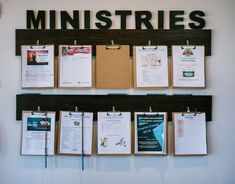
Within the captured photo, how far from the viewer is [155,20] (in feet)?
7.92

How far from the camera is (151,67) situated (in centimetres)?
237

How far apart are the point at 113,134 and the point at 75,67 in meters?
0.61

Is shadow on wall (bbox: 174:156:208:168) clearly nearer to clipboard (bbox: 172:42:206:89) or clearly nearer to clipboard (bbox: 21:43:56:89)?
clipboard (bbox: 172:42:206:89)

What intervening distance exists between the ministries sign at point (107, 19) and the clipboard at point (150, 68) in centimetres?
20

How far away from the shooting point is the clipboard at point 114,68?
237cm

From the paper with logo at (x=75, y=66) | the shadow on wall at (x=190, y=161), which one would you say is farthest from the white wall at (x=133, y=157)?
the paper with logo at (x=75, y=66)

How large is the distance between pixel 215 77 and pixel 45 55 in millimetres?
1372

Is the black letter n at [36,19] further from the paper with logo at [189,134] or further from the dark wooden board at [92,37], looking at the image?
the paper with logo at [189,134]

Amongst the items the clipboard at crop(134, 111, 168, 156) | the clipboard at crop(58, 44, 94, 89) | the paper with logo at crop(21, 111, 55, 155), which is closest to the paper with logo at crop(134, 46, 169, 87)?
the clipboard at crop(134, 111, 168, 156)

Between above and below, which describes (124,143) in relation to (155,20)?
below

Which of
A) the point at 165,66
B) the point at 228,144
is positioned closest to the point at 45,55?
the point at 165,66

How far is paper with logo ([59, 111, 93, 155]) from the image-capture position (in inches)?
92.6

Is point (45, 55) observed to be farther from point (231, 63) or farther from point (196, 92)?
point (231, 63)

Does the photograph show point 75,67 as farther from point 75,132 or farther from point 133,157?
point 133,157
